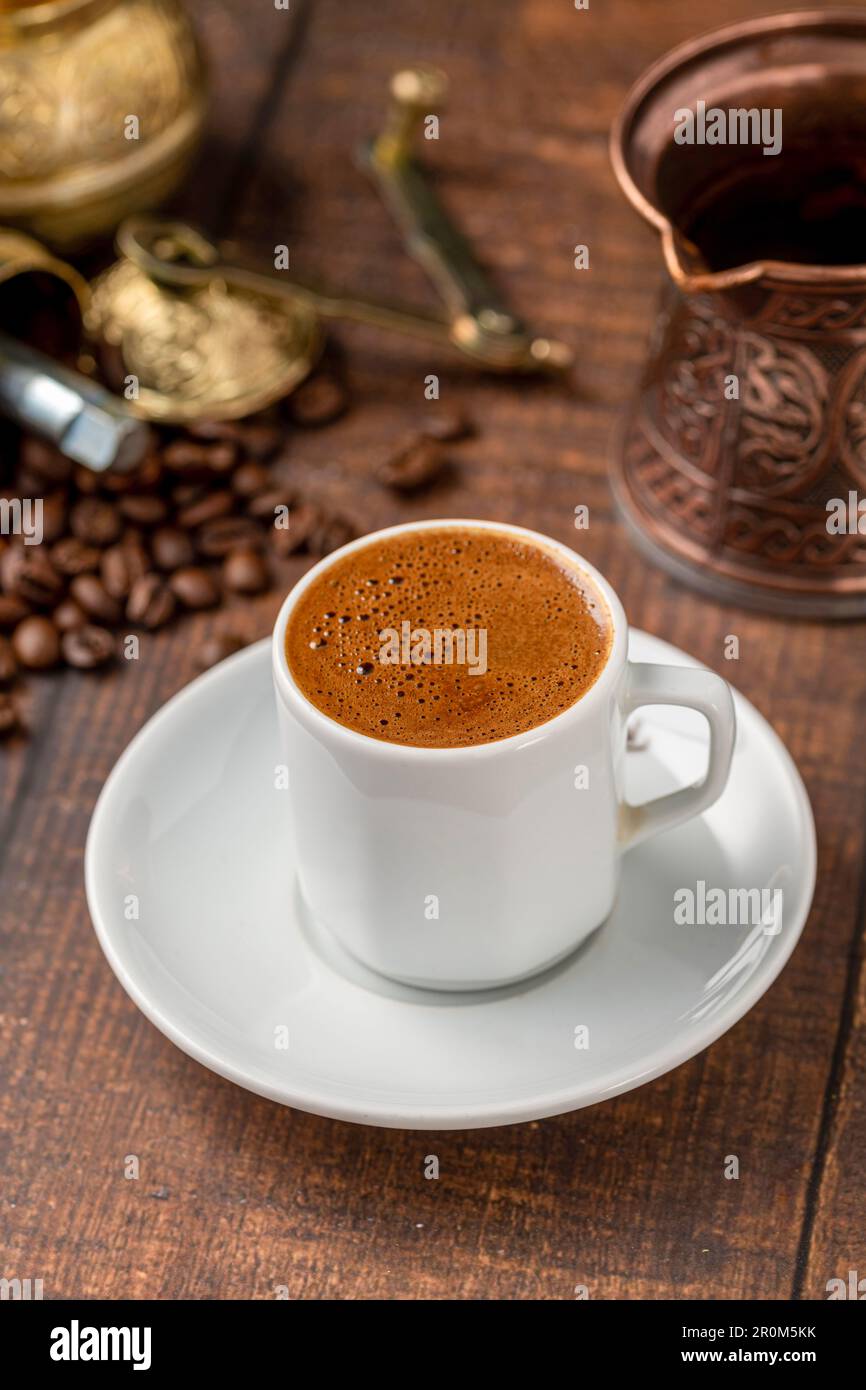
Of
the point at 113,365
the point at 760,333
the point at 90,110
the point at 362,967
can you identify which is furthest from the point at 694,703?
the point at 90,110

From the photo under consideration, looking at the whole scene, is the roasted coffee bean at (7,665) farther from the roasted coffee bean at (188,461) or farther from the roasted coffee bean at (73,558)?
the roasted coffee bean at (188,461)

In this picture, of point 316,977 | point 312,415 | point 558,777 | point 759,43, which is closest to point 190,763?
point 316,977

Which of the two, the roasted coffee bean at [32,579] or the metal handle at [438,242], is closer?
the roasted coffee bean at [32,579]

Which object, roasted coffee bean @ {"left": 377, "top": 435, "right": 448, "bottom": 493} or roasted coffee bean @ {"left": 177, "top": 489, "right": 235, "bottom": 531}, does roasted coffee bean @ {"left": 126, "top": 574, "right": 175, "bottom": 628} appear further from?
roasted coffee bean @ {"left": 377, "top": 435, "right": 448, "bottom": 493}

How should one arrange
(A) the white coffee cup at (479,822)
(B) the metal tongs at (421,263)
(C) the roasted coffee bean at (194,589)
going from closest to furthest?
(A) the white coffee cup at (479,822)
(C) the roasted coffee bean at (194,589)
(B) the metal tongs at (421,263)

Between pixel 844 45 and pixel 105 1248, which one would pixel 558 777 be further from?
pixel 844 45

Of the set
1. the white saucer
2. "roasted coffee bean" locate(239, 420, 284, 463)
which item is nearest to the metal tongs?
"roasted coffee bean" locate(239, 420, 284, 463)

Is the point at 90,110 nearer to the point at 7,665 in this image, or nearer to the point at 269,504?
the point at 269,504

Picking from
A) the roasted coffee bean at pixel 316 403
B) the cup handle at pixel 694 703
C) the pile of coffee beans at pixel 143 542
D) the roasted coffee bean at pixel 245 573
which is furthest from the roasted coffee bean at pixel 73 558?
the cup handle at pixel 694 703
